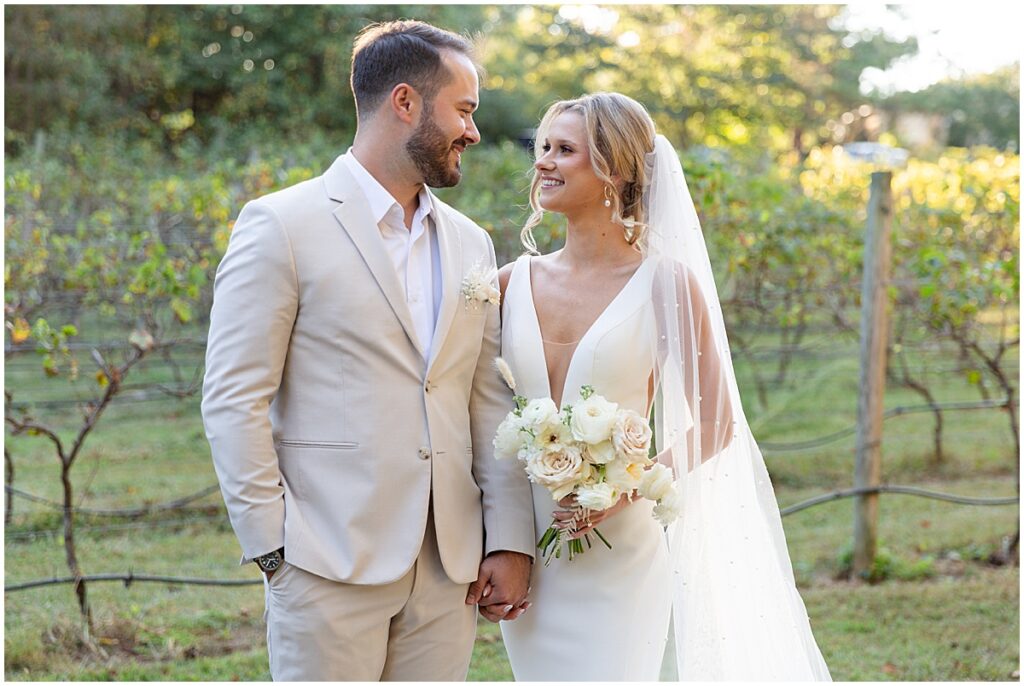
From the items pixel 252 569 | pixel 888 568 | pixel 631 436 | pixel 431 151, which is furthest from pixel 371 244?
pixel 888 568

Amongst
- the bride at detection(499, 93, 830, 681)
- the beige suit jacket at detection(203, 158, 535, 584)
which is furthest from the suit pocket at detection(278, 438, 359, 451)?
the bride at detection(499, 93, 830, 681)

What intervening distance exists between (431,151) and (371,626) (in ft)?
3.60

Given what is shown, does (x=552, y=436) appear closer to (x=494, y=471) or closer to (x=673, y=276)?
(x=494, y=471)

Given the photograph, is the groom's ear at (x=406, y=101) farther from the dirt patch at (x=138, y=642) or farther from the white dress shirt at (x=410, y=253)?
the dirt patch at (x=138, y=642)

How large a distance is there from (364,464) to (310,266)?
1.51 ft

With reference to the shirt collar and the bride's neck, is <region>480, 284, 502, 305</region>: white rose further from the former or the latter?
the bride's neck

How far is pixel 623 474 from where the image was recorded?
2539mm

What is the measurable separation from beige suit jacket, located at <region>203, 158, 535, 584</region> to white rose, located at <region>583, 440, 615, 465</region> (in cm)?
35

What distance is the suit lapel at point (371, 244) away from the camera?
2.30m

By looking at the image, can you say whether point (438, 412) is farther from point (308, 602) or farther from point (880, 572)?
point (880, 572)

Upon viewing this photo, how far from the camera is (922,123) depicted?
80.1ft

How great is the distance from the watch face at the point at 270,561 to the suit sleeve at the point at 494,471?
0.55m

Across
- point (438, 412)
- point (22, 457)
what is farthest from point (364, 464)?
point (22, 457)

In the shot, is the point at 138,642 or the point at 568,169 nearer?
the point at 568,169
